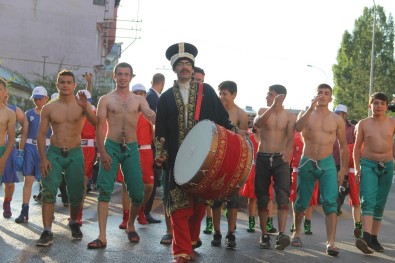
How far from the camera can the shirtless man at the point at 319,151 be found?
9.77 meters

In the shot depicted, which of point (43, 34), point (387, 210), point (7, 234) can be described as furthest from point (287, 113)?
point (43, 34)

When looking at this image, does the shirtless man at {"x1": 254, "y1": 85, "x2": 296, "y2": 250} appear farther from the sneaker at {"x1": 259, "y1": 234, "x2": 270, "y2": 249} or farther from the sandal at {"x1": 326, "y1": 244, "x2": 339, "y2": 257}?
the sandal at {"x1": 326, "y1": 244, "x2": 339, "y2": 257}

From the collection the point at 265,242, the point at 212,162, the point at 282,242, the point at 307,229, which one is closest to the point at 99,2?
the point at 307,229

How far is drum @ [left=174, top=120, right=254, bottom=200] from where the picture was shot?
24.0 ft

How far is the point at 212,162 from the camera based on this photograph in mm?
7293

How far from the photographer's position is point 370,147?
10.1m

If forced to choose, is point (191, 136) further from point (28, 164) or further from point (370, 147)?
point (28, 164)

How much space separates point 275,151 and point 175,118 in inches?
91.4

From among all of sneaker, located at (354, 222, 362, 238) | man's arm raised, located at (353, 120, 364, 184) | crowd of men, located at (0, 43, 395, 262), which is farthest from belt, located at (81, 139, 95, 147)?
man's arm raised, located at (353, 120, 364, 184)

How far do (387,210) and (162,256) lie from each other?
352 inches

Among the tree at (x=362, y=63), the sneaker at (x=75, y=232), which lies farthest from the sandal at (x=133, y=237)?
the tree at (x=362, y=63)

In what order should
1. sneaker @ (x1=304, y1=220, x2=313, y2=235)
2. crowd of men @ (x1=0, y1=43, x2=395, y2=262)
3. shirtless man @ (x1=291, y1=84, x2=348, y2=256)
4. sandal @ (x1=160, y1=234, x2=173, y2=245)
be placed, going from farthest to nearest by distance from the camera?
1. sneaker @ (x1=304, y1=220, x2=313, y2=235)
2. shirtless man @ (x1=291, y1=84, x2=348, y2=256)
3. sandal @ (x1=160, y1=234, x2=173, y2=245)
4. crowd of men @ (x1=0, y1=43, x2=395, y2=262)

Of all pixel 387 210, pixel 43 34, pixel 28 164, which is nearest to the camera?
pixel 28 164

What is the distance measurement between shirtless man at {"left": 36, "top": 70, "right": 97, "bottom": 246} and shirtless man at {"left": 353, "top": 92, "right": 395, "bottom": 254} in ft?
10.8
